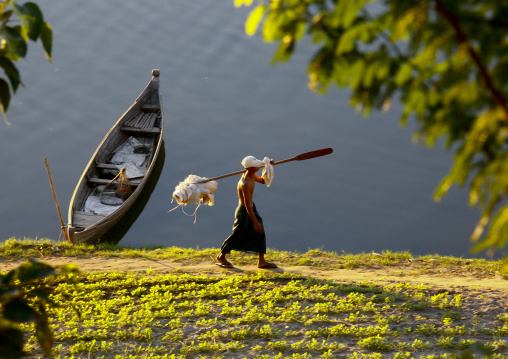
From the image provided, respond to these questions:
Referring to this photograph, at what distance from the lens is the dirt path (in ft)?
27.5

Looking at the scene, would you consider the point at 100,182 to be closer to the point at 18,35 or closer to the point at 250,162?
the point at 250,162

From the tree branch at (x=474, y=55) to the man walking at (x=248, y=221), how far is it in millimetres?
6458

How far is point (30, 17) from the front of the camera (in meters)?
2.36

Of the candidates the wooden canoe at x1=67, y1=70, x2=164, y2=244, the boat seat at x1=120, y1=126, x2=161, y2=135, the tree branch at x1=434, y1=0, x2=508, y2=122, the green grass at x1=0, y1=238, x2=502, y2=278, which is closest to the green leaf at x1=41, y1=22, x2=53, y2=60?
the tree branch at x1=434, y1=0, x2=508, y2=122

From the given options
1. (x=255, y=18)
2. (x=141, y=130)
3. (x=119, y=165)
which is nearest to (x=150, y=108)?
(x=141, y=130)

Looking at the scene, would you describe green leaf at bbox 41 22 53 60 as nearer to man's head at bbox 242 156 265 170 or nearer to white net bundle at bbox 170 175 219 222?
man's head at bbox 242 156 265 170

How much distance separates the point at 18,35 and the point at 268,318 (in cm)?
503

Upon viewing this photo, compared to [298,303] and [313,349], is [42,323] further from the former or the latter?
[298,303]

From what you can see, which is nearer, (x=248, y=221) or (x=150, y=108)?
(x=248, y=221)

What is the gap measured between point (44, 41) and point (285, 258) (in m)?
7.73

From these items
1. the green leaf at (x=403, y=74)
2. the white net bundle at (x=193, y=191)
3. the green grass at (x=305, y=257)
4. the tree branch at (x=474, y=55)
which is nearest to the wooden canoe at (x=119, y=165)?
the green grass at (x=305, y=257)

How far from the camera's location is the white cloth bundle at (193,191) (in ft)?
29.8

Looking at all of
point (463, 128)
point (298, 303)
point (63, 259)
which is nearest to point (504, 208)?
point (463, 128)

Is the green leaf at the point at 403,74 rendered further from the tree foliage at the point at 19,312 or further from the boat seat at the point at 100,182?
the boat seat at the point at 100,182
